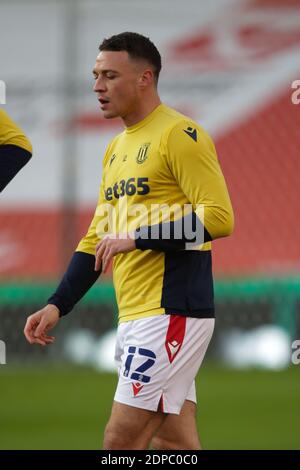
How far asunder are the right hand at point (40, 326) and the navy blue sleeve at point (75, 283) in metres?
0.10

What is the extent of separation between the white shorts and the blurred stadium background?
4.29 m

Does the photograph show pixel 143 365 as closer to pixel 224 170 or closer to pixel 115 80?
A: pixel 115 80

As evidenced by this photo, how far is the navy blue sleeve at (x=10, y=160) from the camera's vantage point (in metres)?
5.50

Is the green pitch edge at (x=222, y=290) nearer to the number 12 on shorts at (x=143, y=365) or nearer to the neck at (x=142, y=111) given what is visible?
the neck at (x=142, y=111)

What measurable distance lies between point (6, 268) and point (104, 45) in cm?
928

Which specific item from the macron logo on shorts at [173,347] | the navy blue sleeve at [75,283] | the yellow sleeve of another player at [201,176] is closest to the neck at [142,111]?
the yellow sleeve of another player at [201,176]

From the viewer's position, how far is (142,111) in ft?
17.5

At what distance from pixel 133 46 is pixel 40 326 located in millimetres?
1201

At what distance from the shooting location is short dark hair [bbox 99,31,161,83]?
17.3 feet

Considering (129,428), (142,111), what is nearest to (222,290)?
(142,111)

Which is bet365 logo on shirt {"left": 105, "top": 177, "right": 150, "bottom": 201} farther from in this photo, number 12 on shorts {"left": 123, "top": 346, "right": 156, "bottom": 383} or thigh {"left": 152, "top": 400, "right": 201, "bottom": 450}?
thigh {"left": 152, "top": 400, "right": 201, "bottom": 450}

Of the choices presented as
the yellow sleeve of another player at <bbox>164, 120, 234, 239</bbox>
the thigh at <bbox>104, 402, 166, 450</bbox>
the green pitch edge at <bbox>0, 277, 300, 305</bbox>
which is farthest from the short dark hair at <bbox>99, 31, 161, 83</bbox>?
the green pitch edge at <bbox>0, 277, 300, 305</bbox>

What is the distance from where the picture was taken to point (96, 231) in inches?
217

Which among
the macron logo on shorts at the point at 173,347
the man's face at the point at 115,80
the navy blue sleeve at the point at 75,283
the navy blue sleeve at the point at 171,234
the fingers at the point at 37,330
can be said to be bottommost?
the macron logo on shorts at the point at 173,347
